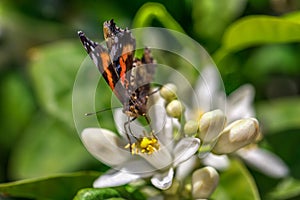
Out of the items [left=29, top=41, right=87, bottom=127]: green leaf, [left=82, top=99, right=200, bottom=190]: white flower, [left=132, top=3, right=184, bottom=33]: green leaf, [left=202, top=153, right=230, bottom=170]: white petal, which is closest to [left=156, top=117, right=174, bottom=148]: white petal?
[left=82, top=99, right=200, bottom=190]: white flower

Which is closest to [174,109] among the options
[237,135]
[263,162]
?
[237,135]

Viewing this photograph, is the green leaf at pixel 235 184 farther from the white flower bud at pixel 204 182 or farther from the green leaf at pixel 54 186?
the green leaf at pixel 54 186

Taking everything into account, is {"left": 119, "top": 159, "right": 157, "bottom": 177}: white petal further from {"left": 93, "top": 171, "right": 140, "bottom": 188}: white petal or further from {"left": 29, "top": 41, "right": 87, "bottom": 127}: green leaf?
{"left": 29, "top": 41, "right": 87, "bottom": 127}: green leaf

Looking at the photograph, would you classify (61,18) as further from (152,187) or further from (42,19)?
(152,187)

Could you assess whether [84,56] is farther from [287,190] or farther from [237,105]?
[287,190]

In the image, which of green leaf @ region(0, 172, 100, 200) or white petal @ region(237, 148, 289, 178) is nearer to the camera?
green leaf @ region(0, 172, 100, 200)

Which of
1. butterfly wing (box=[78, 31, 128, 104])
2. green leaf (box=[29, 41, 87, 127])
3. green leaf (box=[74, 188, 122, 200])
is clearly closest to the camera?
butterfly wing (box=[78, 31, 128, 104])

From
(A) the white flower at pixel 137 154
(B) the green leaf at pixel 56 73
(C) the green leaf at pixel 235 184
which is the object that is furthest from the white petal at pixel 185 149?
(B) the green leaf at pixel 56 73
